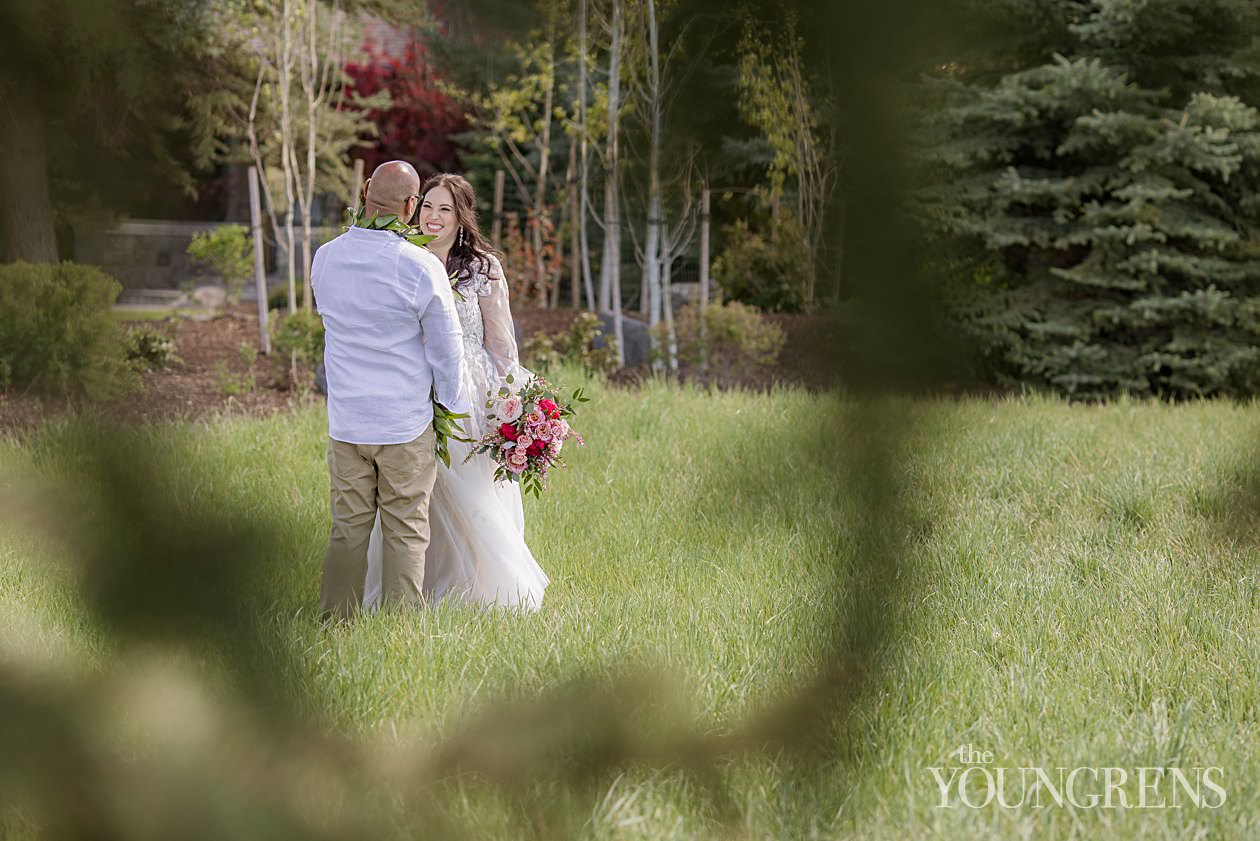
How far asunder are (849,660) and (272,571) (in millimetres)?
259

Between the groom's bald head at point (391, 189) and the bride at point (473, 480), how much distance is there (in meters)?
0.63

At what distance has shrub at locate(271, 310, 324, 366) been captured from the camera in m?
7.65

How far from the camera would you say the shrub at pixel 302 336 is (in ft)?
25.1

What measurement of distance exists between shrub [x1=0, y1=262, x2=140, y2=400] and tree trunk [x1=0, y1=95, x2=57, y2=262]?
0.03 ft

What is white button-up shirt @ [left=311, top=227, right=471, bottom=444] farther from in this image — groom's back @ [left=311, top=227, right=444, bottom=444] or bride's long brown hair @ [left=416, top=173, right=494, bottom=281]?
bride's long brown hair @ [left=416, top=173, right=494, bottom=281]

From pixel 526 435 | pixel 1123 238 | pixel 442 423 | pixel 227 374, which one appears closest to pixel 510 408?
pixel 526 435

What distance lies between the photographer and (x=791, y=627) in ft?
6.39

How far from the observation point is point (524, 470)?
122 inches

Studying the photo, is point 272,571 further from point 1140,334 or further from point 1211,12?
point 1140,334

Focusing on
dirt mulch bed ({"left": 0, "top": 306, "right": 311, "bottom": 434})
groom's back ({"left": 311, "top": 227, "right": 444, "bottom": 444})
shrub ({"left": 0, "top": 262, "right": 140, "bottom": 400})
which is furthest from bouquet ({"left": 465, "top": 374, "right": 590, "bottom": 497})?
dirt mulch bed ({"left": 0, "top": 306, "right": 311, "bottom": 434})

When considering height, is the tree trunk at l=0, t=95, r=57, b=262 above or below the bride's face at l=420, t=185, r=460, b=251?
above

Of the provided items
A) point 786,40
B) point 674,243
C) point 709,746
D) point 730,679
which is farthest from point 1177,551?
point 674,243

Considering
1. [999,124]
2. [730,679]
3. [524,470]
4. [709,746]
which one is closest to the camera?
[709,746]

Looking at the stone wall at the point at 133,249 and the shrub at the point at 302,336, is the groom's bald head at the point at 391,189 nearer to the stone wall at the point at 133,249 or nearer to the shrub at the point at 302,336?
the stone wall at the point at 133,249
